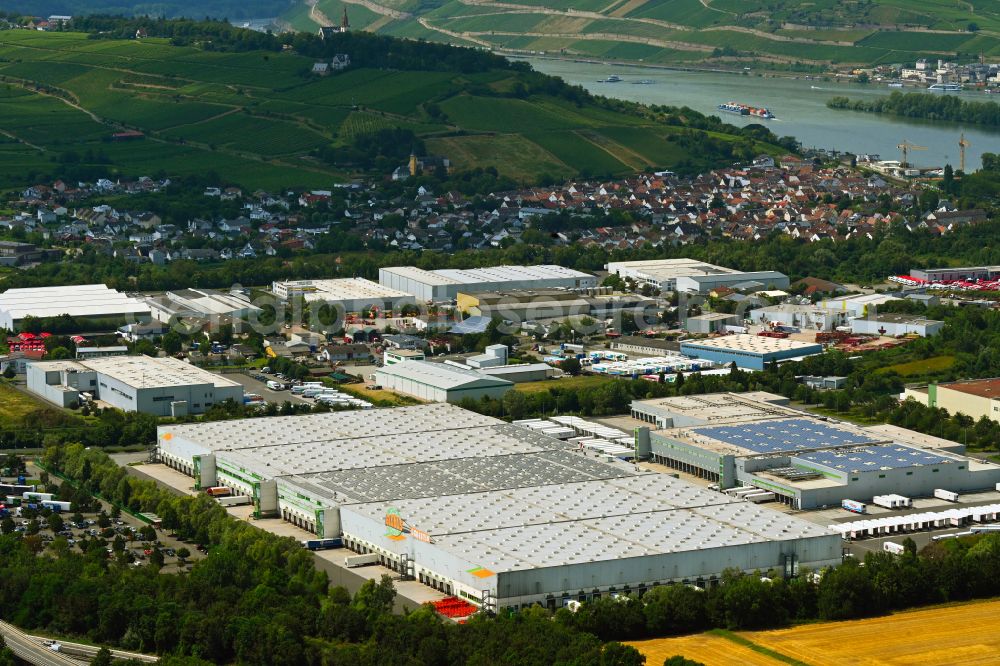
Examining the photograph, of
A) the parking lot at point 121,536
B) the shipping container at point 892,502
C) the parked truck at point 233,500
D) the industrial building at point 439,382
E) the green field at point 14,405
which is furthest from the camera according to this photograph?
the industrial building at point 439,382

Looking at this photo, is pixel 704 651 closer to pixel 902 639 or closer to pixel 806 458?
pixel 902 639

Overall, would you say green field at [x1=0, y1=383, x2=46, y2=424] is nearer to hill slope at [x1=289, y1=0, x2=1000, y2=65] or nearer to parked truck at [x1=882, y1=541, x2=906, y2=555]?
parked truck at [x1=882, y1=541, x2=906, y2=555]

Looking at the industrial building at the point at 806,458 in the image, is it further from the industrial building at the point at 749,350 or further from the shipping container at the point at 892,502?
the industrial building at the point at 749,350

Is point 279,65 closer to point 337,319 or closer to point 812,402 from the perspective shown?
point 337,319

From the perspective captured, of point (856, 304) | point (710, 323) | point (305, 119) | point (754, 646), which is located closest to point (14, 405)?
point (710, 323)

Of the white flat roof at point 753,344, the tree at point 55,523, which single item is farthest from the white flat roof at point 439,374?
the tree at point 55,523

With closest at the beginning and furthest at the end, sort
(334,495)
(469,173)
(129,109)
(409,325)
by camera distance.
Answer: (334,495) → (409,325) → (469,173) → (129,109)

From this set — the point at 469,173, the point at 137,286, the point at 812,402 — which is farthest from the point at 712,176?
the point at 812,402
